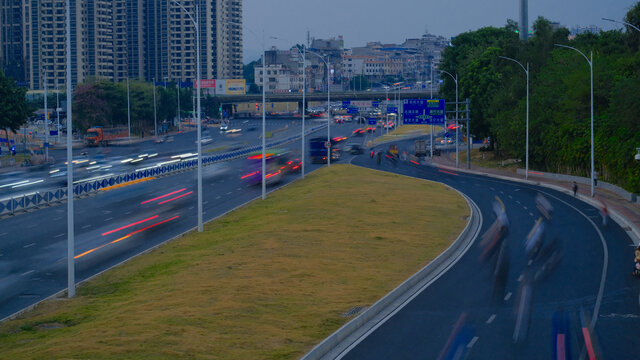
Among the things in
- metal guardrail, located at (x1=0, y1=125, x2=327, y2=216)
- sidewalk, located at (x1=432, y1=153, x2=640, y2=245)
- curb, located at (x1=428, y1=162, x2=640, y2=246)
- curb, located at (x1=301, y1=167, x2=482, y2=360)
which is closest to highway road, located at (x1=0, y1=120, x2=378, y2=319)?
metal guardrail, located at (x1=0, y1=125, x2=327, y2=216)

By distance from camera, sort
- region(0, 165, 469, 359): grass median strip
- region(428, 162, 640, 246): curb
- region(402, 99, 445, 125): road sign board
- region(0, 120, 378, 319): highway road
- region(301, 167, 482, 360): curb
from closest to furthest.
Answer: region(301, 167, 482, 360): curb < region(0, 165, 469, 359): grass median strip < region(0, 120, 378, 319): highway road < region(428, 162, 640, 246): curb < region(402, 99, 445, 125): road sign board

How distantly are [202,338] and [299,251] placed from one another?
15672 mm

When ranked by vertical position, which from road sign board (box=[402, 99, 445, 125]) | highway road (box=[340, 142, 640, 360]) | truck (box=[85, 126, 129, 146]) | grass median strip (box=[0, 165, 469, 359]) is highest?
road sign board (box=[402, 99, 445, 125])

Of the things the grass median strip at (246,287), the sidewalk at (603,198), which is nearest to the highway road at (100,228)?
the grass median strip at (246,287)

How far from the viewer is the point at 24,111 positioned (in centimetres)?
10531

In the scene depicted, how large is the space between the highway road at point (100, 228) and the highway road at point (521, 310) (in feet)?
46.7

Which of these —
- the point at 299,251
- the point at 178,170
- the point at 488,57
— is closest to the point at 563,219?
the point at 299,251

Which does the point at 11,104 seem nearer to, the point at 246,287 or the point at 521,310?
the point at 246,287

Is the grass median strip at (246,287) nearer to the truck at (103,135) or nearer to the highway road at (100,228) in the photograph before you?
the highway road at (100,228)

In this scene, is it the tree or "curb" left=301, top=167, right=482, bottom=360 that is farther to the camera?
the tree

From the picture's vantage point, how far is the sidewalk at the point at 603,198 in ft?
151

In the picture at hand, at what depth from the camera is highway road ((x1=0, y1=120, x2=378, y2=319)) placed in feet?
106

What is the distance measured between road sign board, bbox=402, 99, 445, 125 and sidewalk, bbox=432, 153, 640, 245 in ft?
20.8

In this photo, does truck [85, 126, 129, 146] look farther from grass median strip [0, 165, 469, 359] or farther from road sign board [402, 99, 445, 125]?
grass median strip [0, 165, 469, 359]
